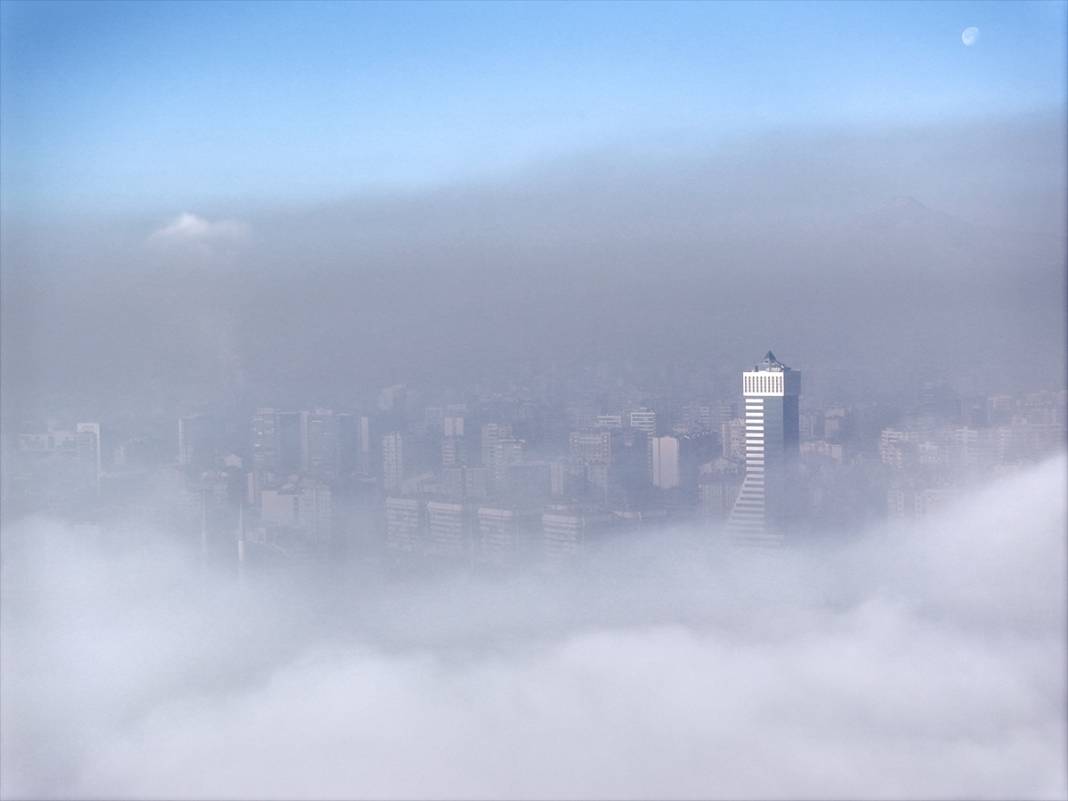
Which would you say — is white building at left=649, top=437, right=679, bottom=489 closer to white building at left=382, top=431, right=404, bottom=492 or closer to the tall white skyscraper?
the tall white skyscraper

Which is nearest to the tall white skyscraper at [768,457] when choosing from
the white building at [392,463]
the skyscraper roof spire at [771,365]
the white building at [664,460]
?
the skyscraper roof spire at [771,365]

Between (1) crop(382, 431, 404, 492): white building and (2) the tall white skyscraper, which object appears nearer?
(2) the tall white skyscraper

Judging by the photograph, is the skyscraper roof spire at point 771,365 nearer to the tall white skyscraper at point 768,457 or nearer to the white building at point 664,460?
the tall white skyscraper at point 768,457

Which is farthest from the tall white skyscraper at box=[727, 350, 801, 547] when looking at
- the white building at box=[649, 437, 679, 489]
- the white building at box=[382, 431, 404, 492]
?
the white building at box=[382, 431, 404, 492]

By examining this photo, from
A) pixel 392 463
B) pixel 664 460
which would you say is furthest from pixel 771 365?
pixel 392 463

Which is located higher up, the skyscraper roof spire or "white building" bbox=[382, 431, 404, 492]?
the skyscraper roof spire

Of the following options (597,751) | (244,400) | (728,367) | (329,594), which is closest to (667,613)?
(597,751)

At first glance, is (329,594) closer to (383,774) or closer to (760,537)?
(383,774)

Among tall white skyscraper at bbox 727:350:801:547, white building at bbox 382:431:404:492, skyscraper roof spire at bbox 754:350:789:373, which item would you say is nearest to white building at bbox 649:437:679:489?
tall white skyscraper at bbox 727:350:801:547
